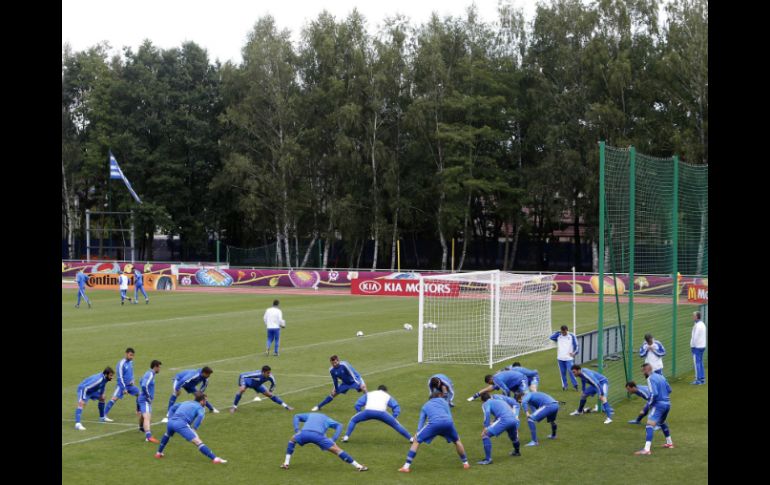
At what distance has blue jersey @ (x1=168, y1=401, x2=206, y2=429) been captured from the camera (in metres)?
14.9

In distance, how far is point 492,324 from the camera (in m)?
29.3

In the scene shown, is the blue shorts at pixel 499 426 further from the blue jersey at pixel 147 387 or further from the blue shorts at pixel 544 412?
the blue jersey at pixel 147 387

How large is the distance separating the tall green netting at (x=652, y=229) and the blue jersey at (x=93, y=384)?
1128cm

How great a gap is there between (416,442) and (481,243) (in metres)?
63.3

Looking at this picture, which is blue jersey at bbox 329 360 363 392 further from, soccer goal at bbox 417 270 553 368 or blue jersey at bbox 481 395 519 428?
soccer goal at bbox 417 270 553 368

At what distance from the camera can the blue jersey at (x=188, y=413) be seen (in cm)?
1487

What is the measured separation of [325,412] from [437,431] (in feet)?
19.3

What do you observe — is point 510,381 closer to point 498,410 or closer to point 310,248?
point 498,410

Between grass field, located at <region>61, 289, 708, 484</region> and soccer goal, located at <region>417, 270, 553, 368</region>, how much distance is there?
977 mm

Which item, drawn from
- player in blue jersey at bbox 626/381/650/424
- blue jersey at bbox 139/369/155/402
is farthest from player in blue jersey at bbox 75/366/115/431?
player in blue jersey at bbox 626/381/650/424

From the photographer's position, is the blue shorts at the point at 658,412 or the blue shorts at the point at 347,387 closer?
the blue shorts at the point at 658,412

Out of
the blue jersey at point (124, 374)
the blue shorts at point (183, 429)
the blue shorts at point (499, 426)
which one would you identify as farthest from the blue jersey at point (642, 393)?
the blue jersey at point (124, 374)

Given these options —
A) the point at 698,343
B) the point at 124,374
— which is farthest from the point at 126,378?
the point at 698,343
